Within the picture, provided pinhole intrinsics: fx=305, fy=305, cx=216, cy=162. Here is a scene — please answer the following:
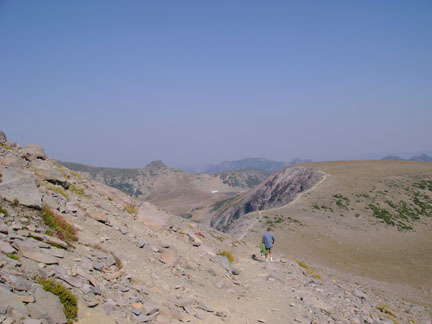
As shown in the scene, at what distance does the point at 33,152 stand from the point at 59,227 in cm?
1056

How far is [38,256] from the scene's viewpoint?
26.2 ft

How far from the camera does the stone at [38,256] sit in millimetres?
7840

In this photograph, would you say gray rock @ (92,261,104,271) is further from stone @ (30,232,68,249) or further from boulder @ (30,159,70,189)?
boulder @ (30,159,70,189)

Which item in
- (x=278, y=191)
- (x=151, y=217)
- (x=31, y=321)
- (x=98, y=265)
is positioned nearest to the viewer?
(x=31, y=321)

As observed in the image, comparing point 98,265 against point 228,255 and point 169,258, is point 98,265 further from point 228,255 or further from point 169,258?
point 228,255

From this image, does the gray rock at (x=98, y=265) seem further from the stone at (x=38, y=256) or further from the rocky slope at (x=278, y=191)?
the rocky slope at (x=278, y=191)

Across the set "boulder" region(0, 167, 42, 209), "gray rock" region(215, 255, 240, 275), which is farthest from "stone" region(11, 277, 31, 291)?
"gray rock" region(215, 255, 240, 275)

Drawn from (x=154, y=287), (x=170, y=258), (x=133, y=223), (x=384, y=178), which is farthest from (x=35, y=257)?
(x=384, y=178)

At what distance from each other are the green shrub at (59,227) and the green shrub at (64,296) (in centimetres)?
297

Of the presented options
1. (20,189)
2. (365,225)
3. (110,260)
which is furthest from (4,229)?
(365,225)

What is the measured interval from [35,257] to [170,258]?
6046 mm

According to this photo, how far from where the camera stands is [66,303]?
6930 millimetres

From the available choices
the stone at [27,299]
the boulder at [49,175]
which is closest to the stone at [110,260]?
the stone at [27,299]

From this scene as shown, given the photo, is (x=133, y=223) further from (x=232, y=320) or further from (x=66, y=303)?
(x=66, y=303)
